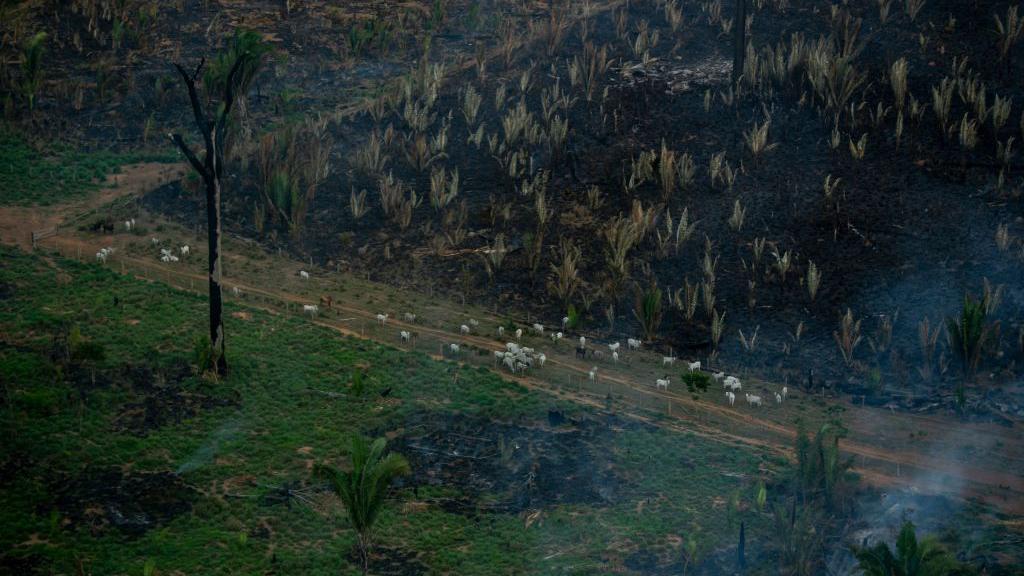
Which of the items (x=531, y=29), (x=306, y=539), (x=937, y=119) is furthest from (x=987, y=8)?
(x=306, y=539)

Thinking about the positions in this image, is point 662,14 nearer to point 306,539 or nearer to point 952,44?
point 952,44

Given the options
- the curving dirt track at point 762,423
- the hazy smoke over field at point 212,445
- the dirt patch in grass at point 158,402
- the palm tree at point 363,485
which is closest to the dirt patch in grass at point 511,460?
the curving dirt track at point 762,423

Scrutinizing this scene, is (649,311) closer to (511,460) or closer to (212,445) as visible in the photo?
(511,460)

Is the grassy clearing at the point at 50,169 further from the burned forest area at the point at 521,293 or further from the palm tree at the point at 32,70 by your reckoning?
the palm tree at the point at 32,70

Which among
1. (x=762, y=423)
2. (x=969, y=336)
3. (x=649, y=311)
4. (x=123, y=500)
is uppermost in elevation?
(x=969, y=336)

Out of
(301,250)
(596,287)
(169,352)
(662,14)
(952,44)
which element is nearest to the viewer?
(169,352)

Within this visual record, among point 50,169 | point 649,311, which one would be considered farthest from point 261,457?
point 50,169
